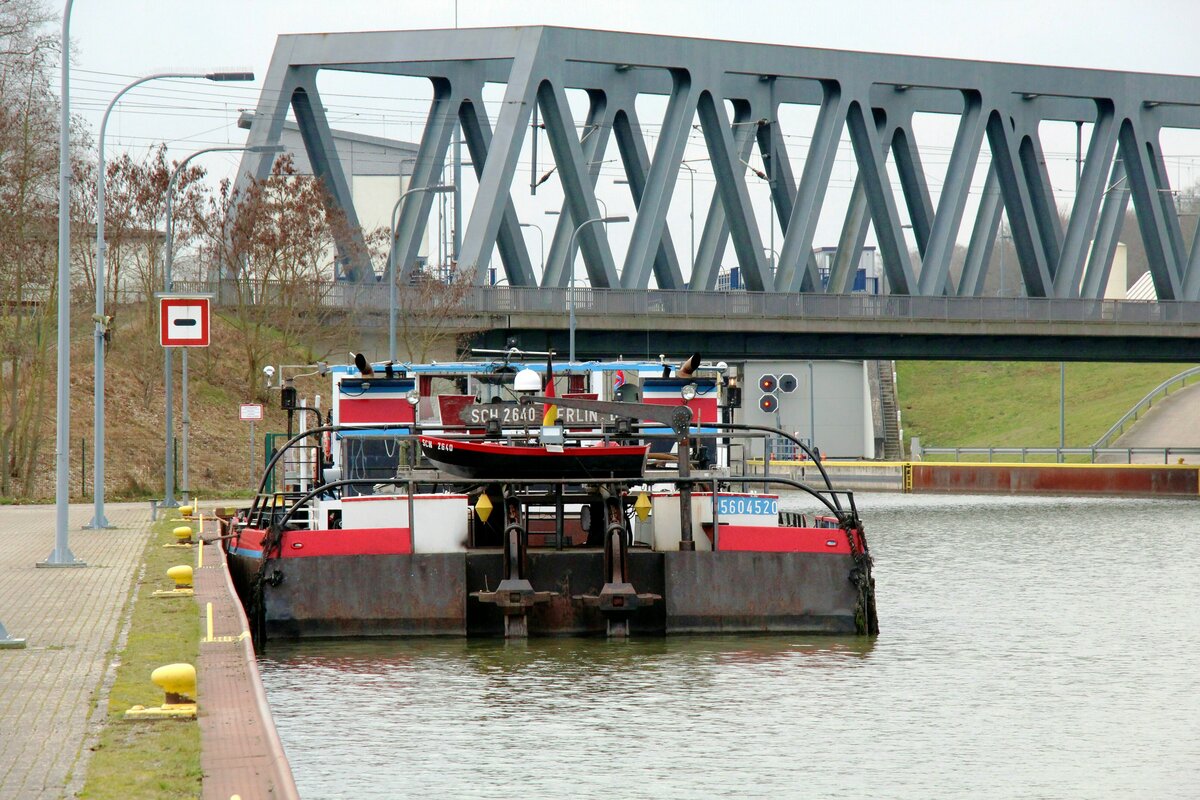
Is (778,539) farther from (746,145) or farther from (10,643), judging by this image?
(746,145)

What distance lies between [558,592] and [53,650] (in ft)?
19.3

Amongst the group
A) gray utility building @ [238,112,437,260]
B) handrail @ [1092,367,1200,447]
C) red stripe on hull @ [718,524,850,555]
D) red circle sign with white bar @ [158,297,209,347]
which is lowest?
red stripe on hull @ [718,524,850,555]

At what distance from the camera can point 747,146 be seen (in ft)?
232

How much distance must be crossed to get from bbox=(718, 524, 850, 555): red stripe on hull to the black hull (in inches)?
6.9

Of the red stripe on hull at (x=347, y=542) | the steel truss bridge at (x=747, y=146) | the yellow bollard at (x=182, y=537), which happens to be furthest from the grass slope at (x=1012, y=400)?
the red stripe on hull at (x=347, y=542)

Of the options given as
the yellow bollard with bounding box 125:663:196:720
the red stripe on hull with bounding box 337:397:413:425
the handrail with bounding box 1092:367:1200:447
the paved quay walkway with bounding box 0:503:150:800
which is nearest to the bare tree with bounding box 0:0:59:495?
the paved quay walkway with bounding box 0:503:150:800

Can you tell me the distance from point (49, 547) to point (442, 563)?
1033 cm

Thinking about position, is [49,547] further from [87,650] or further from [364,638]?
[87,650]

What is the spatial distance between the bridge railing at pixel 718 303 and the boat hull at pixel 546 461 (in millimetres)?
31705

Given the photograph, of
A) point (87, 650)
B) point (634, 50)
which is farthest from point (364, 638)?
point (634, 50)

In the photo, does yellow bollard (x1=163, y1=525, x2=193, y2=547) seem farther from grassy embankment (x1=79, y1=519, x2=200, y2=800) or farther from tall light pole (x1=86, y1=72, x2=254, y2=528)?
grassy embankment (x1=79, y1=519, x2=200, y2=800)

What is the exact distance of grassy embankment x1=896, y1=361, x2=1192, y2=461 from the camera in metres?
102

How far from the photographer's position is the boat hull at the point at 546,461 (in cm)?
1892

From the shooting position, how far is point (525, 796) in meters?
11.6
